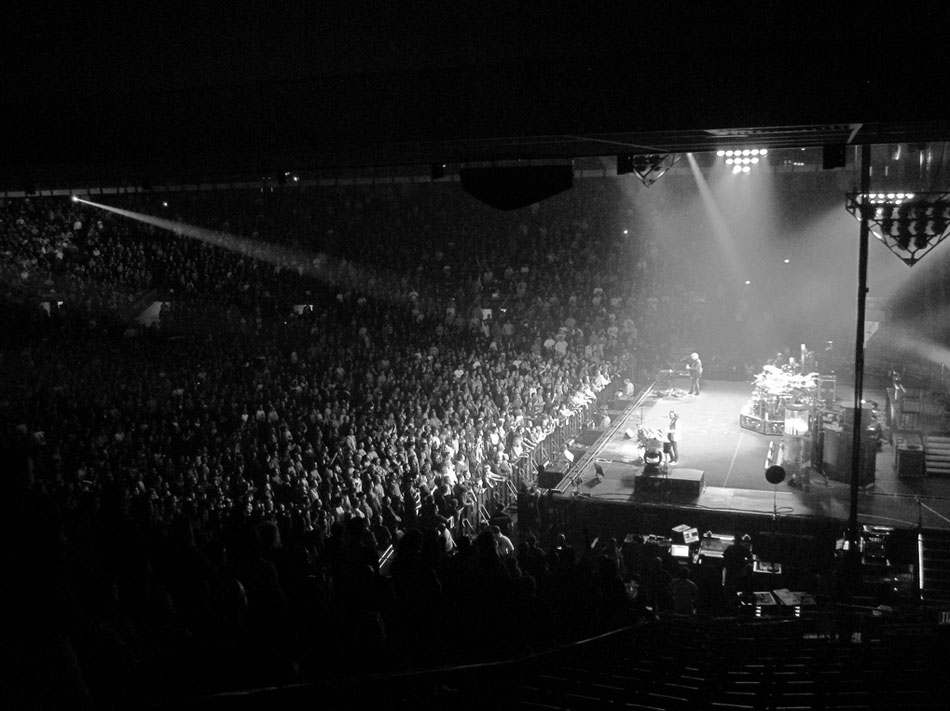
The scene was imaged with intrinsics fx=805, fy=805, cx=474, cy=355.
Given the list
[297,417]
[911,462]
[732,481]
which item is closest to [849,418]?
[911,462]

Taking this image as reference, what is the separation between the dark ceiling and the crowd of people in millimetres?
2463

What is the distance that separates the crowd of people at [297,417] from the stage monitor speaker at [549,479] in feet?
1.78

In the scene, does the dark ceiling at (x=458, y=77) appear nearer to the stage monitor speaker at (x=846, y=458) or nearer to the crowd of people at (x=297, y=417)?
the crowd of people at (x=297, y=417)

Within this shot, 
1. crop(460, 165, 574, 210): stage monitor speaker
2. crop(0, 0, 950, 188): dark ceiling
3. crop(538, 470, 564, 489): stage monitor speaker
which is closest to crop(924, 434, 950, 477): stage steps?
crop(538, 470, 564, 489): stage monitor speaker

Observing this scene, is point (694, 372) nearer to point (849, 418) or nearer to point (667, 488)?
point (849, 418)

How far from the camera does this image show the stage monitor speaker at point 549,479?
12602 millimetres

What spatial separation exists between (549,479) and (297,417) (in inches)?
168

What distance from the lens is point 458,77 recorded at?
4945mm

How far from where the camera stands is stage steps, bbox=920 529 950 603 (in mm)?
9969

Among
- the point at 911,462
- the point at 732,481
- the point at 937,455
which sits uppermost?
the point at 937,455

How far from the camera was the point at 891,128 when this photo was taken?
529 cm

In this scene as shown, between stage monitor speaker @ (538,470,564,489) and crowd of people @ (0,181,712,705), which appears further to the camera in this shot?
stage monitor speaker @ (538,470,564,489)

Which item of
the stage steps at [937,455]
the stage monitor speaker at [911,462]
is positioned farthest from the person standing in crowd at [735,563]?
the stage steps at [937,455]

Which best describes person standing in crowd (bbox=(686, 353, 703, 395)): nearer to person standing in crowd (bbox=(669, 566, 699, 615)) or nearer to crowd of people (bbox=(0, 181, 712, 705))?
crowd of people (bbox=(0, 181, 712, 705))
